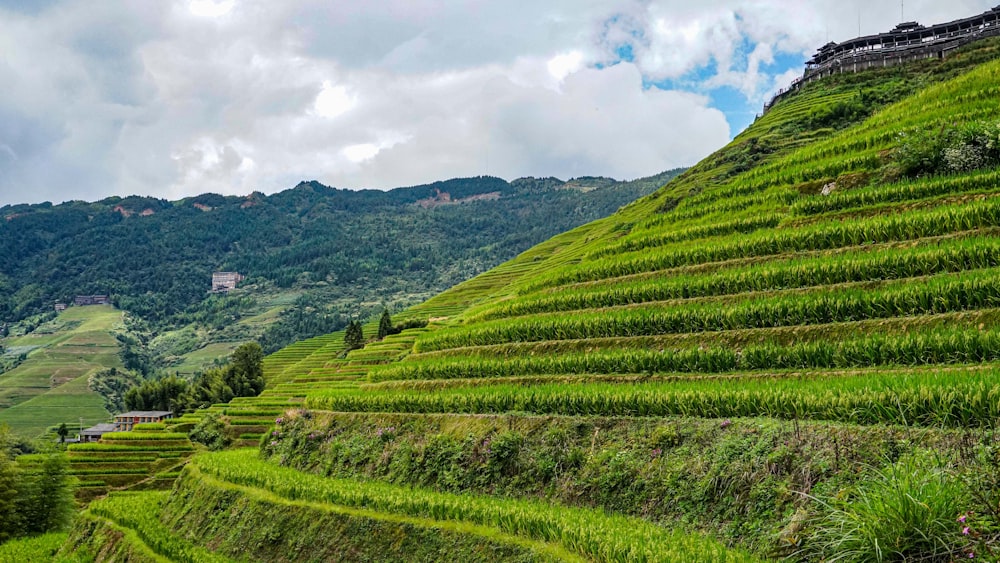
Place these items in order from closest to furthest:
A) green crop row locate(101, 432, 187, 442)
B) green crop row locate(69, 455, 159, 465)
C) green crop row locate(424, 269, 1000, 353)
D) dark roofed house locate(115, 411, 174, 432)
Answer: green crop row locate(424, 269, 1000, 353)
green crop row locate(69, 455, 159, 465)
green crop row locate(101, 432, 187, 442)
dark roofed house locate(115, 411, 174, 432)

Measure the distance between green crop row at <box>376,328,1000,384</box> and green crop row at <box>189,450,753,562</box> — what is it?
584 cm

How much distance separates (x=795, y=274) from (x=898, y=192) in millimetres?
6295

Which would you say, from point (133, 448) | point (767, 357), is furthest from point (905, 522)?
point (133, 448)

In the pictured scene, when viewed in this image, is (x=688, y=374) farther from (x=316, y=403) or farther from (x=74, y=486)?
(x=74, y=486)

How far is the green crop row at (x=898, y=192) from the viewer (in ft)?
68.4

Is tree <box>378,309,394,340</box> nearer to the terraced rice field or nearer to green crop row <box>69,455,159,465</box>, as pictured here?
the terraced rice field

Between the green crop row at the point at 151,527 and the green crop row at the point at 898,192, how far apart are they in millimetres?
23754

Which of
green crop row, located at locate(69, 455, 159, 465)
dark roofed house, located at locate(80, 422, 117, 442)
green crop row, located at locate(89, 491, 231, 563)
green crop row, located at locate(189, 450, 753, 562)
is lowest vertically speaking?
dark roofed house, located at locate(80, 422, 117, 442)

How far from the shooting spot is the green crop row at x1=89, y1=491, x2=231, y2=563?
74.3 feet

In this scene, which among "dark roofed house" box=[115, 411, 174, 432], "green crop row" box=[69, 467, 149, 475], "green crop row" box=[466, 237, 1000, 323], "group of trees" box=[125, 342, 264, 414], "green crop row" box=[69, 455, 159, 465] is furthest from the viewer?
"dark roofed house" box=[115, 411, 174, 432]

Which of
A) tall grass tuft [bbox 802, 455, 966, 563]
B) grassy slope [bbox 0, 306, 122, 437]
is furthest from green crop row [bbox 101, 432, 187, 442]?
grassy slope [bbox 0, 306, 122, 437]

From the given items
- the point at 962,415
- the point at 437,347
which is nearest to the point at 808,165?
the point at 437,347

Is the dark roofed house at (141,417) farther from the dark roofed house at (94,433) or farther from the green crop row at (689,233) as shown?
the green crop row at (689,233)

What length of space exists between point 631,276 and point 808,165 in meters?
10.4
